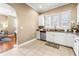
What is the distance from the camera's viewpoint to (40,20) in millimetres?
6961

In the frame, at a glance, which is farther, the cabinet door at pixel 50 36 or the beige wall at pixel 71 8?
the cabinet door at pixel 50 36

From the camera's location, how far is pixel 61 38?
459 centimetres

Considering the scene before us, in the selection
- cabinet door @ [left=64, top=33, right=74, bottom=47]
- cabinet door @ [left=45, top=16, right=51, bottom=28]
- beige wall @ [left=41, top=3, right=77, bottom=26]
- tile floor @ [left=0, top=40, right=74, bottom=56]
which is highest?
beige wall @ [left=41, top=3, right=77, bottom=26]

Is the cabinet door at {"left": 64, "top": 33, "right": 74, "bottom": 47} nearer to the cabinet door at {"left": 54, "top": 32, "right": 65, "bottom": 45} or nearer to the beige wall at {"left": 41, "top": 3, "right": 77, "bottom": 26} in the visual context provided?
the cabinet door at {"left": 54, "top": 32, "right": 65, "bottom": 45}

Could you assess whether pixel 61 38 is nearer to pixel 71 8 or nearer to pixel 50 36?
pixel 50 36

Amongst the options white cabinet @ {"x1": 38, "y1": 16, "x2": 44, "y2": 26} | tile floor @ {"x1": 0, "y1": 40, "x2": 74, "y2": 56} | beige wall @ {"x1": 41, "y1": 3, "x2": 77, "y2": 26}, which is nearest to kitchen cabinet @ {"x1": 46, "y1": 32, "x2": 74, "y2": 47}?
tile floor @ {"x1": 0, "y1": 40, "x2": 74, "y2": 56}

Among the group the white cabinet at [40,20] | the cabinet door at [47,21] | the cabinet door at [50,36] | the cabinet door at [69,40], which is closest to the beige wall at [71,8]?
the cabinet door at [47,21]

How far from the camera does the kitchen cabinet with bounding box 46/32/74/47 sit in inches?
161

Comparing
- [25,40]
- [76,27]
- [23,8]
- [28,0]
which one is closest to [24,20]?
[23,8]

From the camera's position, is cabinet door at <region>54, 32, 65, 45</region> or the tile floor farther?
cabinet door at <region>54, 32, 65, 45</region>

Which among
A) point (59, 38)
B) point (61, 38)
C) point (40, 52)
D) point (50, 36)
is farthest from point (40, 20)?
Result: point (40, 52)

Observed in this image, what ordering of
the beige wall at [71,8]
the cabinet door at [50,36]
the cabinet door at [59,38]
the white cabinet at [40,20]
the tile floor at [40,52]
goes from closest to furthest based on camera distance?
the tile floor at [40,52], the cabinet door at [59,38], the beige wall at [71,8], the cabinet door at [50,36], the white cabinet at [40,20]

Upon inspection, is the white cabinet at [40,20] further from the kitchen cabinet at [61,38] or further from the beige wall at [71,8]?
the kitchen cabinet at [61,38]

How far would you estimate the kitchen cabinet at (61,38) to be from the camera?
4.10 metres
